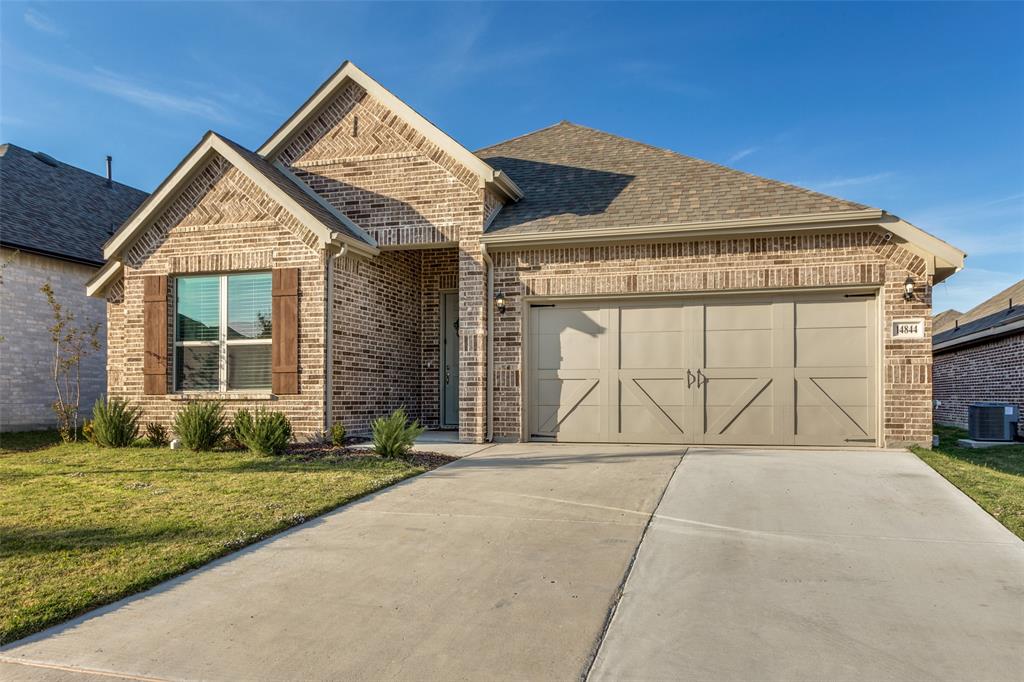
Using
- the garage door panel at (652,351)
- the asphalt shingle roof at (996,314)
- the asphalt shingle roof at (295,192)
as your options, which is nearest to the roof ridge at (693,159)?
the garage door panel at (652,351)

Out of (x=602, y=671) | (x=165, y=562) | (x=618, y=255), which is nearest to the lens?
(x=602, y=671)

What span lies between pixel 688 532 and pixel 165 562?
388cm

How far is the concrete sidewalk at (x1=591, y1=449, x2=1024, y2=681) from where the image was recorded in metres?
3.08

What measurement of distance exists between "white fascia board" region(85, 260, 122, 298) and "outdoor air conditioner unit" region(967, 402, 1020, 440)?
15889 mm

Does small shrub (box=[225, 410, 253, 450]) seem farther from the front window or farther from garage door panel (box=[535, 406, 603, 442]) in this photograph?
garage door panel (box=[535, 406, 603, 442])

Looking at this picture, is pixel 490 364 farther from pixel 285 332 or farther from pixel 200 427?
pixel 200 427

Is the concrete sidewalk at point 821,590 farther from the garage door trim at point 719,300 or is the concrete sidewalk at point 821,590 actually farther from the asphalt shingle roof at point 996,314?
the asphalt shingle roof at point 996,314

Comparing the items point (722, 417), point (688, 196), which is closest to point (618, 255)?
point (688, 196)

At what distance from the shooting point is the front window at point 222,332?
10648 mm

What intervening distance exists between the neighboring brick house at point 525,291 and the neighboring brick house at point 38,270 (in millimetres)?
3274

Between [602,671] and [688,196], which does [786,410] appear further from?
[602,671]

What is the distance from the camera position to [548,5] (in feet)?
36.6

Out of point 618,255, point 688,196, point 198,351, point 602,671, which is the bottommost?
point 602,671

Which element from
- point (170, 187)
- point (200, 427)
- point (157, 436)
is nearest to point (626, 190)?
point (170, 187)
